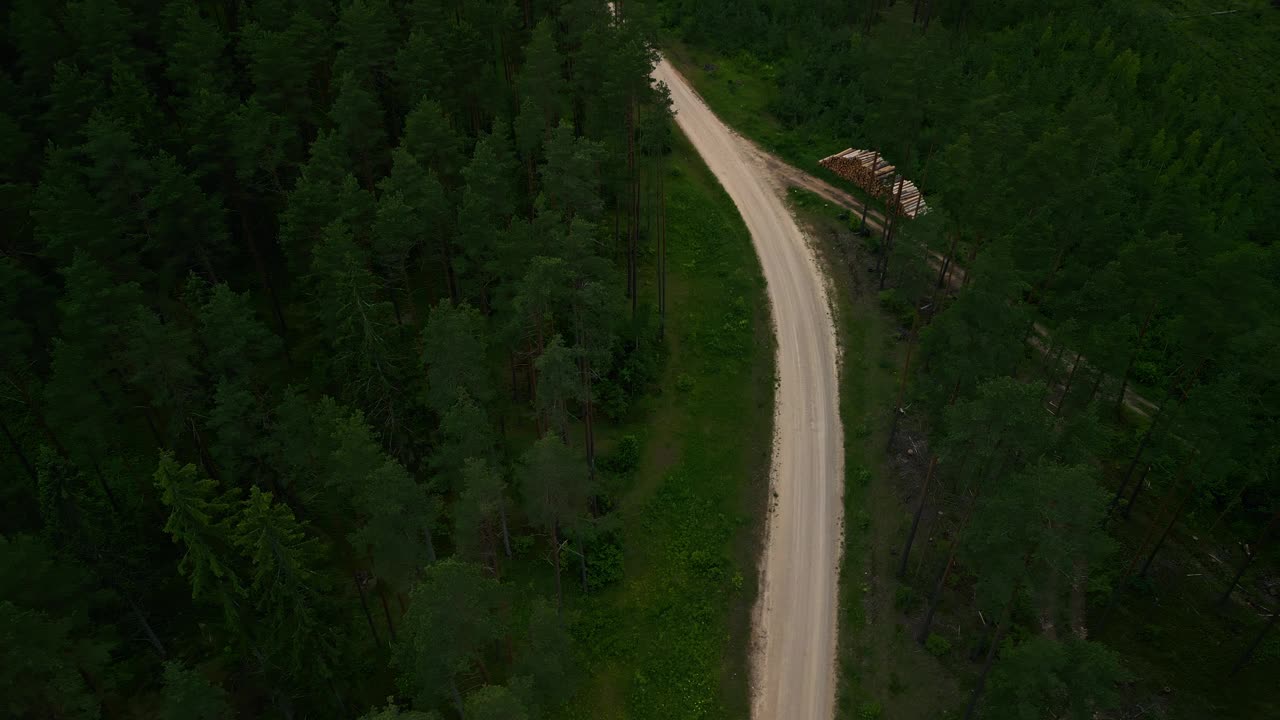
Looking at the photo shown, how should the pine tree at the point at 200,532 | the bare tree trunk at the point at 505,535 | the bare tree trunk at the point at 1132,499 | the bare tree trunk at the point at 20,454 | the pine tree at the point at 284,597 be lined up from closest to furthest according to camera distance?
the pine tree at the point at 200,532, the pine tree at the point at 284,597, the bare tree trunk at the point at 20,454, the bare tree trunk at the point at 505,535, the bare tree trunk at the point at 1132,499

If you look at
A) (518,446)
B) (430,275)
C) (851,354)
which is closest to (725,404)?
(851,354)

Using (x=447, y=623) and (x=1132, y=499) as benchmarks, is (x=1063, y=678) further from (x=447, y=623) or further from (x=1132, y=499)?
(x=1132, y=499)

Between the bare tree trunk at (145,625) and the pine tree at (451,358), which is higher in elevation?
the pine tree at (451,358)

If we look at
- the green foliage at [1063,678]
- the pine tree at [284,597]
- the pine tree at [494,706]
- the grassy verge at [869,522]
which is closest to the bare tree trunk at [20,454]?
the pine tree at [284,597]

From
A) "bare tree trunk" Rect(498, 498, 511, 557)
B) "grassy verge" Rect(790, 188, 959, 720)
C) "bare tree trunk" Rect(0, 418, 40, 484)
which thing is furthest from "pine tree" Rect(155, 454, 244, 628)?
"grassy verge" Rect(790, 188, 959, 720)

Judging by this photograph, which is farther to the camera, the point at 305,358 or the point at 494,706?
the point at 305,358

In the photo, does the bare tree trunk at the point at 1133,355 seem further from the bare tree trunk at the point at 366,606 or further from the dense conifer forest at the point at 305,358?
the bare tree trunk at the point at 366,606

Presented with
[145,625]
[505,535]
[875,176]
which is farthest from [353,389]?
[875,176]

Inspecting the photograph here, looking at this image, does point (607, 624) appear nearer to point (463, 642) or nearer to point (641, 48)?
point (463, 642)

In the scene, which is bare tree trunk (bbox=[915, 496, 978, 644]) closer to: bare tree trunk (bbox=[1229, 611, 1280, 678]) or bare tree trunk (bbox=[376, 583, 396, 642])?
bare tree trunk (bbox=[1229, 611, 1280, 678])
